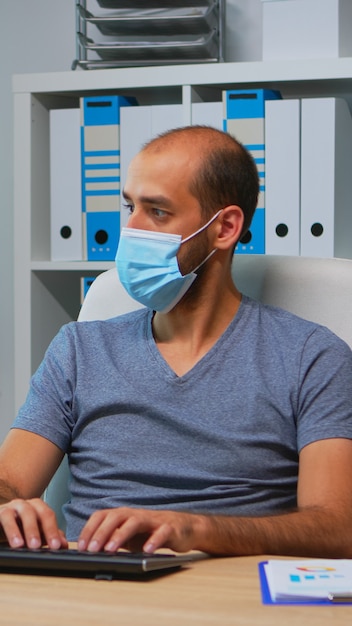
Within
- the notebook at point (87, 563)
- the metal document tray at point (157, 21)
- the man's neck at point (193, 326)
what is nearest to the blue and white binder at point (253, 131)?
the metal document tray at point (157, 21)

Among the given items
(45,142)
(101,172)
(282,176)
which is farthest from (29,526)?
(45,142)

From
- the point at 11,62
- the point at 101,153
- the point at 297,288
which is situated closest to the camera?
the point at 297,288

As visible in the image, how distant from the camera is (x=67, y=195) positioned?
262cm

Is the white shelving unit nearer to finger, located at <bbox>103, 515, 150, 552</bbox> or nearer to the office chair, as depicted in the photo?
the office chair

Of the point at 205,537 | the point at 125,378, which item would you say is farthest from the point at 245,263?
the point at 205,537

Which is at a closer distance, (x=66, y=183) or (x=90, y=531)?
(x=90, y=531)

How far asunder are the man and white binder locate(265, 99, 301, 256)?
0.70 meters

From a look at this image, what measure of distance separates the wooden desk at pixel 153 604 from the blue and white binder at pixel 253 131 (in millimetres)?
1485

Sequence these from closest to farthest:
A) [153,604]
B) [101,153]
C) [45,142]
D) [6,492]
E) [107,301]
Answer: [153,604]
[6,492]
[107,301]
[101,153]
[45,142]

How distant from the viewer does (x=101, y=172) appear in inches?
101

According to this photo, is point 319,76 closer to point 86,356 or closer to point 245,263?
point 245,263

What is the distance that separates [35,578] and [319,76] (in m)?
1.67

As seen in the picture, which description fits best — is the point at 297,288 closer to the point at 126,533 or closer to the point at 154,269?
the point at 154,269

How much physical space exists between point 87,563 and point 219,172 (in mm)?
848
